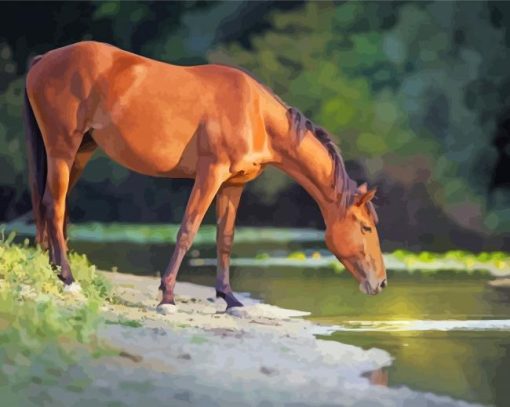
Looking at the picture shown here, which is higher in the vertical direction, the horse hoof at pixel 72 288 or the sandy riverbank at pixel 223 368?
the sandy riverbank at pixel 223 368

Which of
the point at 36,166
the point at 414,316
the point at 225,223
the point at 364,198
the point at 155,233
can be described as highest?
the point at 364,198

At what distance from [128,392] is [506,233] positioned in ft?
30.5

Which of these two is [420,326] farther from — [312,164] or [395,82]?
[395,82]

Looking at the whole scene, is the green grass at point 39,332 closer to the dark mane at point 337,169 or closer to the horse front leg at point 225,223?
the horse front leg at point 225,223

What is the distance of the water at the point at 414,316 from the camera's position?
15.3ft

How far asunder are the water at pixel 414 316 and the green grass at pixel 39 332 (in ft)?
3.83

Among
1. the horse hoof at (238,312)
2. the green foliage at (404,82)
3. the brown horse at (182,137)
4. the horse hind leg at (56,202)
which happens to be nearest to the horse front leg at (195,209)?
the brown horse at (182,137)

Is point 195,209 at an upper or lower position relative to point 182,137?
lower

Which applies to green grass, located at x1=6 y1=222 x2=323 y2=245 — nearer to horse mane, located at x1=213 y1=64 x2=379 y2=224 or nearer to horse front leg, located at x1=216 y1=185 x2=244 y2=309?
horse front leg, located at x1=216 y1=185 x2=244 y2=309

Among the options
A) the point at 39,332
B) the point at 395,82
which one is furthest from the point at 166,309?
the point at 395,82

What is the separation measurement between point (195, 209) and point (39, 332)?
166 centimetres

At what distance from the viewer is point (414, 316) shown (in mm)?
6648

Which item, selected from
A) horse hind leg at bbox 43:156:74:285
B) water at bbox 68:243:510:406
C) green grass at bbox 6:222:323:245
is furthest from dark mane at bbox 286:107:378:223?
green grass at bbox 6:222:323:245

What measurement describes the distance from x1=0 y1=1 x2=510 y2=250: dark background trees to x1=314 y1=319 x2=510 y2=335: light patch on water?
617cm
